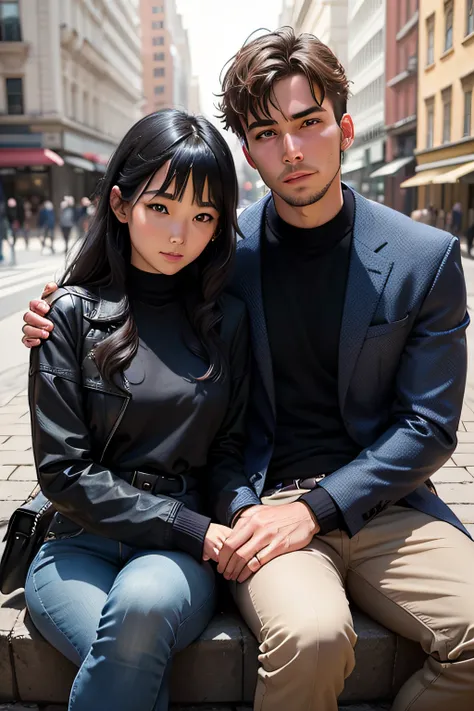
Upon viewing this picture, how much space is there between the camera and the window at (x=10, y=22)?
3378 centimetres

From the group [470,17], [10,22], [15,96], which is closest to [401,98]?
[470,17]

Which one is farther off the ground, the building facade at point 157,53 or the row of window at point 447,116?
the building facade at point 157,53

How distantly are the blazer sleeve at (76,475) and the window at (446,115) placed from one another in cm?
2500

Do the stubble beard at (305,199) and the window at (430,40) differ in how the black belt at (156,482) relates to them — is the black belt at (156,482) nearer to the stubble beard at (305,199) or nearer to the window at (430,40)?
the stubble beard at (305,199)

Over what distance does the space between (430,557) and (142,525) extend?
85 cm

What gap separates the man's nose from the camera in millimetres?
2383

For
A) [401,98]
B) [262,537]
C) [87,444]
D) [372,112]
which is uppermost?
[372,112]

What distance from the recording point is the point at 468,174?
21.7 metres

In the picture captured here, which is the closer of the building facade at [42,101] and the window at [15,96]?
the building facade at [42,101]

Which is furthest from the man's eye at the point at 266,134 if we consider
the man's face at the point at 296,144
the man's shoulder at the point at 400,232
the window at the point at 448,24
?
the window at the point at 448,24

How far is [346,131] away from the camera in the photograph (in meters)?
2.63

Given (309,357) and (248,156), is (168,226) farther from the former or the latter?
(309,357)

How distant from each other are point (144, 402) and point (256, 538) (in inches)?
20.0

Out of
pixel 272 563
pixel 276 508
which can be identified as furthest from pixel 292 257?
pixel 272 563
